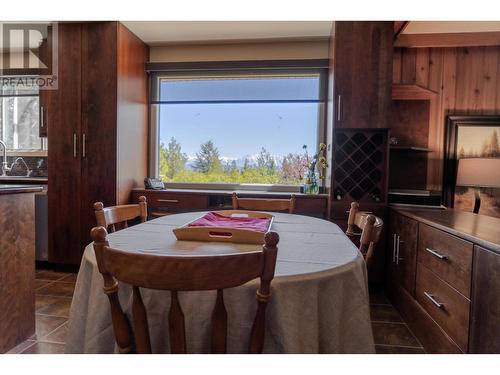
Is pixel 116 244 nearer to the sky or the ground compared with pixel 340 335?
nearer to the sky

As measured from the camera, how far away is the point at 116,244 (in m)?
1.16

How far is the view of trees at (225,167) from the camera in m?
3.49

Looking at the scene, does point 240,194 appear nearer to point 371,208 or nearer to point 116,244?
point 371,208

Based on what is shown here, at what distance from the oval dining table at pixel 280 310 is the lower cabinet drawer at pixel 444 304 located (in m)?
0.80

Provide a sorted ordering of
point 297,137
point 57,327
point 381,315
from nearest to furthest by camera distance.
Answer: point 57,327, point 381,315, point 297,137

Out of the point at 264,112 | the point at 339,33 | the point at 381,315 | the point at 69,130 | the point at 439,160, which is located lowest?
the point at 381,315

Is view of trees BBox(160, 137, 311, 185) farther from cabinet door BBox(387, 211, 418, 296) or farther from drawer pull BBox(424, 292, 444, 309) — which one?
drawer pull BBox(424, 292, 444, 309)

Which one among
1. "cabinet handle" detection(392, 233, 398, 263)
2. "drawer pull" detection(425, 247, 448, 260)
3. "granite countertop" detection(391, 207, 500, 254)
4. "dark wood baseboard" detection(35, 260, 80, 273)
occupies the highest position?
"granite countertop" detection(391, 207, 500, 254)

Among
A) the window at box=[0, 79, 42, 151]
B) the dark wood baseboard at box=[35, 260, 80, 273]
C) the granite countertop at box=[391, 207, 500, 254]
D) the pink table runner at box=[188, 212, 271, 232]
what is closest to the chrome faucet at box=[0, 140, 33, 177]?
the window at box=[0, 79, 42, 151]

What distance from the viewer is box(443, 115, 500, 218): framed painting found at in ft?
9.68

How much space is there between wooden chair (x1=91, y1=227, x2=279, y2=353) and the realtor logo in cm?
299

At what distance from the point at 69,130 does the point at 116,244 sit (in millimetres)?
2343
